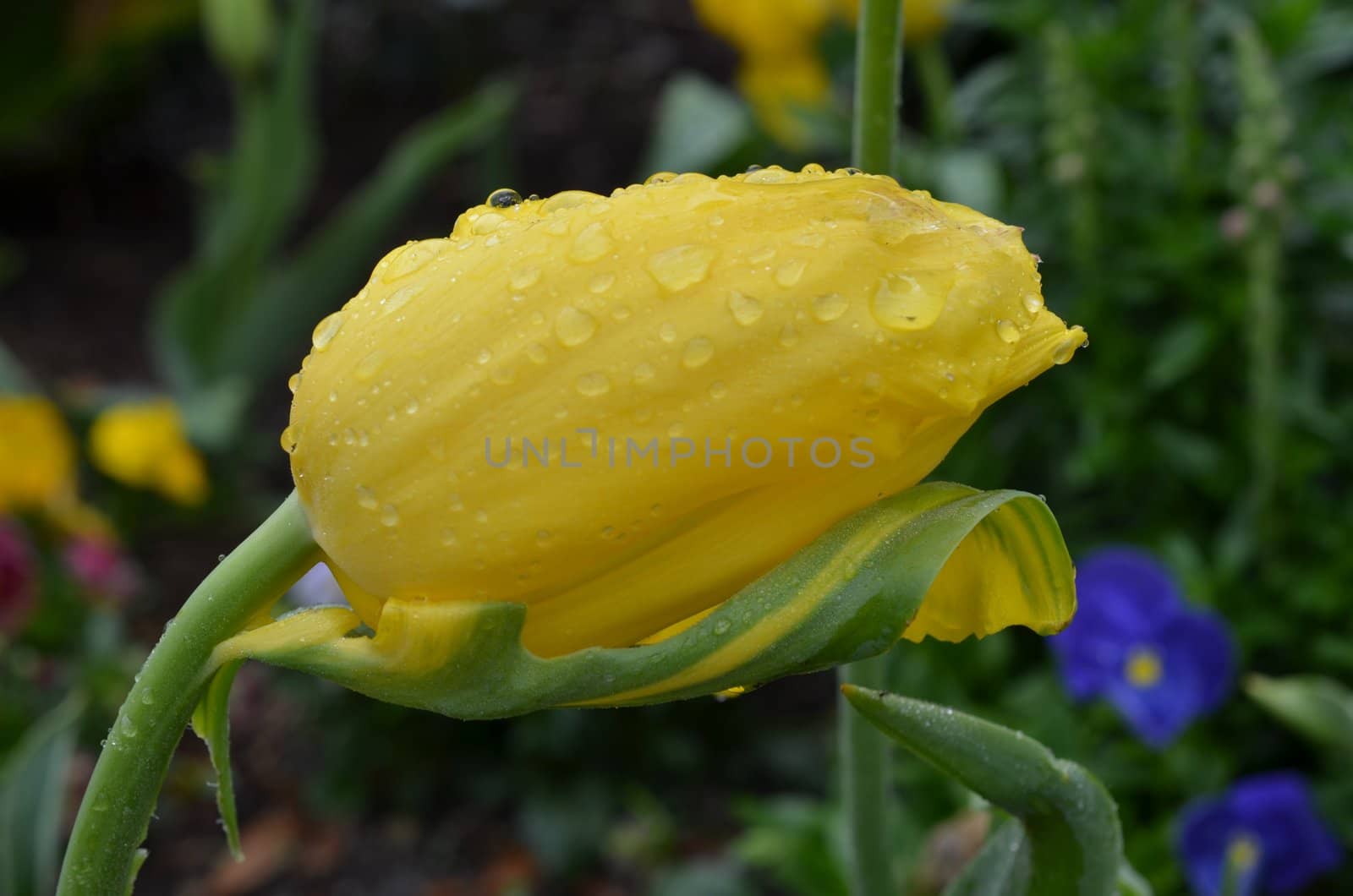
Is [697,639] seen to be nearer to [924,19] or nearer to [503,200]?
[503,200]

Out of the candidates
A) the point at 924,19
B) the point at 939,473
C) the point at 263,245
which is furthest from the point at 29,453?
the point at 924,19

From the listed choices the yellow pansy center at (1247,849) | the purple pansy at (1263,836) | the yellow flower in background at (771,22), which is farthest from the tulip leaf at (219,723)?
the yellow flower in background at (771,22)

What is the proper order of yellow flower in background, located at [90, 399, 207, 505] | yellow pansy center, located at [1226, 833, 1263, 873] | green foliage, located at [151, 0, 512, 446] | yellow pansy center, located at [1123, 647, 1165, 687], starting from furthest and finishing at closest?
green foliage, located at [151, 0, 512, 446] < yellow flower in background, located at [90, 399, 207, 505] < yellow pansy center, located at [1123, 647, 1165, 687] < yellow pansy center, located at [1226, 833, 1263, 873]

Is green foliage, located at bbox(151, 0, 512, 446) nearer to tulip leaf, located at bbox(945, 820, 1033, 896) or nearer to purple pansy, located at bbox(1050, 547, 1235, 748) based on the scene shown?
purple pansy, located at bbox(1050, 547, 1235, 748)

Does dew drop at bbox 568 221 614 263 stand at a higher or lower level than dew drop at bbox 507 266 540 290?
higher

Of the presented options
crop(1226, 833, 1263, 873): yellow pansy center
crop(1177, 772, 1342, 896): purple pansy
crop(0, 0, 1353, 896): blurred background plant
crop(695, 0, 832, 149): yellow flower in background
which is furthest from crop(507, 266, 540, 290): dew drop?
crop(695, 0, 832, 149): yellow flower in background

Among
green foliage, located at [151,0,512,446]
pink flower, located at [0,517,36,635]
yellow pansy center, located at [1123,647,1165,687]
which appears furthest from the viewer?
green foliage, located at [151,0,512,446]
